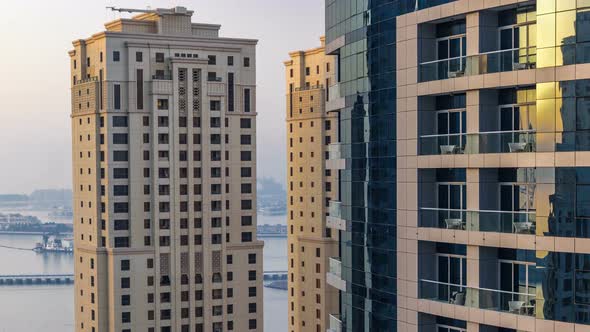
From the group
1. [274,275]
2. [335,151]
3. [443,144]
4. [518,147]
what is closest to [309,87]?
[335,151]

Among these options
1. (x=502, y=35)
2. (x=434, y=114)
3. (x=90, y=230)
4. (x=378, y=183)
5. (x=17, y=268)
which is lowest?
(x=17, y=268)

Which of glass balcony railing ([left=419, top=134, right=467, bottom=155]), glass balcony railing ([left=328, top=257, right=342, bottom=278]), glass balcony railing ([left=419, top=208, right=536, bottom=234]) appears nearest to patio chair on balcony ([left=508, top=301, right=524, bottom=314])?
glass balcony railing ([left=419, top=208, right=536, bottom=234])

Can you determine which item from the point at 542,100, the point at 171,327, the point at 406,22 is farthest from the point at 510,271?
the point at 171,327

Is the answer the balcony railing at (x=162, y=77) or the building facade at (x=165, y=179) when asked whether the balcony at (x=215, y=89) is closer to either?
the building facade at (x=165, y=179)

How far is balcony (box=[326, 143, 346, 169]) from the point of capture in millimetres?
21341

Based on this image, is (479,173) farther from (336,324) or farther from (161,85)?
(161,85)

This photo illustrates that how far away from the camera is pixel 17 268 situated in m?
173

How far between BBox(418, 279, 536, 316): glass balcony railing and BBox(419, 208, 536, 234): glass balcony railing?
3.33ft

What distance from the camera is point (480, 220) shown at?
17.2 m

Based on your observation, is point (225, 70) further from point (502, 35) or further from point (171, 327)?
point (502, 35)

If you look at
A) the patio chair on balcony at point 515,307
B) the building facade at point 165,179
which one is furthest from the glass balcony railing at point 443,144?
the building facade at point 165,179

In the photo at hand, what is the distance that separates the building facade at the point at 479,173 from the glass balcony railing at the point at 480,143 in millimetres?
23

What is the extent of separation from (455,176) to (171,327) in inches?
1423

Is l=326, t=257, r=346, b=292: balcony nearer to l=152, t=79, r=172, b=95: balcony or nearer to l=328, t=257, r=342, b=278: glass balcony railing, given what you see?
l=328, t=257, r=342, b=278: glass balcony railing
